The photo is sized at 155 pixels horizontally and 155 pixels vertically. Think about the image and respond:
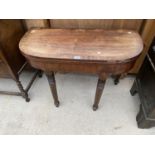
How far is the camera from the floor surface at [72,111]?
1294 mm

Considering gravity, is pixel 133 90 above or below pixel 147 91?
below

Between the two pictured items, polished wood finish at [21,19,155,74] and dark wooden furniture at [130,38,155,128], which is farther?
polished wood finish at [21,19,155,74]

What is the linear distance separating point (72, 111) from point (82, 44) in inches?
26.8

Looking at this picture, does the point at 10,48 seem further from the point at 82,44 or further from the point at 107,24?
the point at 107,24

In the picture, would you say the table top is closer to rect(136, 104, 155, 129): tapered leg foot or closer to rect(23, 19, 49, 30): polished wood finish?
rect(23, 19, 49, 30): polished wood finish

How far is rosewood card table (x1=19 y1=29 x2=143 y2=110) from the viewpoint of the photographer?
35.6 inches

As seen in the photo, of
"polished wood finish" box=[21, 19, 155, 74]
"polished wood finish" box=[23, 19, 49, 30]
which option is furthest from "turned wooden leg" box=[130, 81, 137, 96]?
"polished wood finish" box=[23, 19, 49, 30]

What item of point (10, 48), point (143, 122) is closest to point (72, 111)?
point (143, 122)

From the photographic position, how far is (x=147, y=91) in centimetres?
119

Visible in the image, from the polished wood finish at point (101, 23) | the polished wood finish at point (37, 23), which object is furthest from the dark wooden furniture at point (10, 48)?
the polished wood finish at point (101, 23)

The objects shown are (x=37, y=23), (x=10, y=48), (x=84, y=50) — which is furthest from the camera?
(x=37, y=23)

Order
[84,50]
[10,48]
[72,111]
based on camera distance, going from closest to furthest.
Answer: [84,50] < [10,48] < [72,111]
